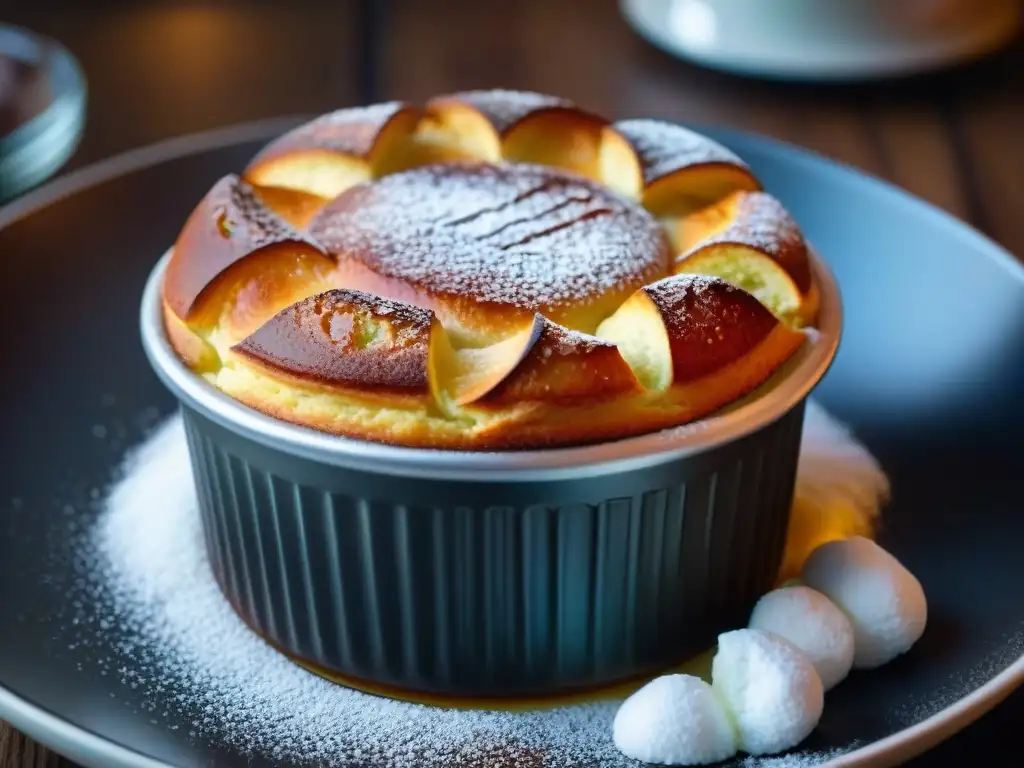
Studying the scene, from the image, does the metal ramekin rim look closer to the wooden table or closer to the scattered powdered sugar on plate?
the scattered powdered sugar on plate

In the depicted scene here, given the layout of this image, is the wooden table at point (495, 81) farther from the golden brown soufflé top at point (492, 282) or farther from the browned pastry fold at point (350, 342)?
the browned pastry fold at point (350, 342)

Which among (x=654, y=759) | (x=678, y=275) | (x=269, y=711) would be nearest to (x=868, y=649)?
(x=654, y=759)

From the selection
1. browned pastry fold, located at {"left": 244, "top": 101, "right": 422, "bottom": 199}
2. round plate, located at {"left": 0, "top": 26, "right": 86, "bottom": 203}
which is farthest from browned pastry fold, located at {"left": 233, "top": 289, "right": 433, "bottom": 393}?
round plate, located at {"left": 0, "top": 26, "right": 86, "bottom": 203}

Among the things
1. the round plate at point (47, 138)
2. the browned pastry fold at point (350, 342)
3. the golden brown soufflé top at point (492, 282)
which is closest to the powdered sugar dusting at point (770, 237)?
the golden brown soufflé top at point (492, 282)

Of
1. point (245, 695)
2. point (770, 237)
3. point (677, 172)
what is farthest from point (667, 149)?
point (245, 695)

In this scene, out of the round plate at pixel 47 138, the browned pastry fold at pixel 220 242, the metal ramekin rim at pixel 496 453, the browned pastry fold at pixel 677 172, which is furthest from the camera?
the round plate at pixel 47 138

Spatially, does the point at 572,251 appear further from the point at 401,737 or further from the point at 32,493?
the point at 32,493

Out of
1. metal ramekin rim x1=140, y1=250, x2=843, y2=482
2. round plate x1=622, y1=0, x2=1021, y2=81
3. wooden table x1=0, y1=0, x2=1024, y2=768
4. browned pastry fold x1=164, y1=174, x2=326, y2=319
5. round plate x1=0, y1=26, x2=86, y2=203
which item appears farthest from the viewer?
round plate x1=622, y1=0, x2=1021, y2=81

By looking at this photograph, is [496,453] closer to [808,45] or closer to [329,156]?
[329,156]
